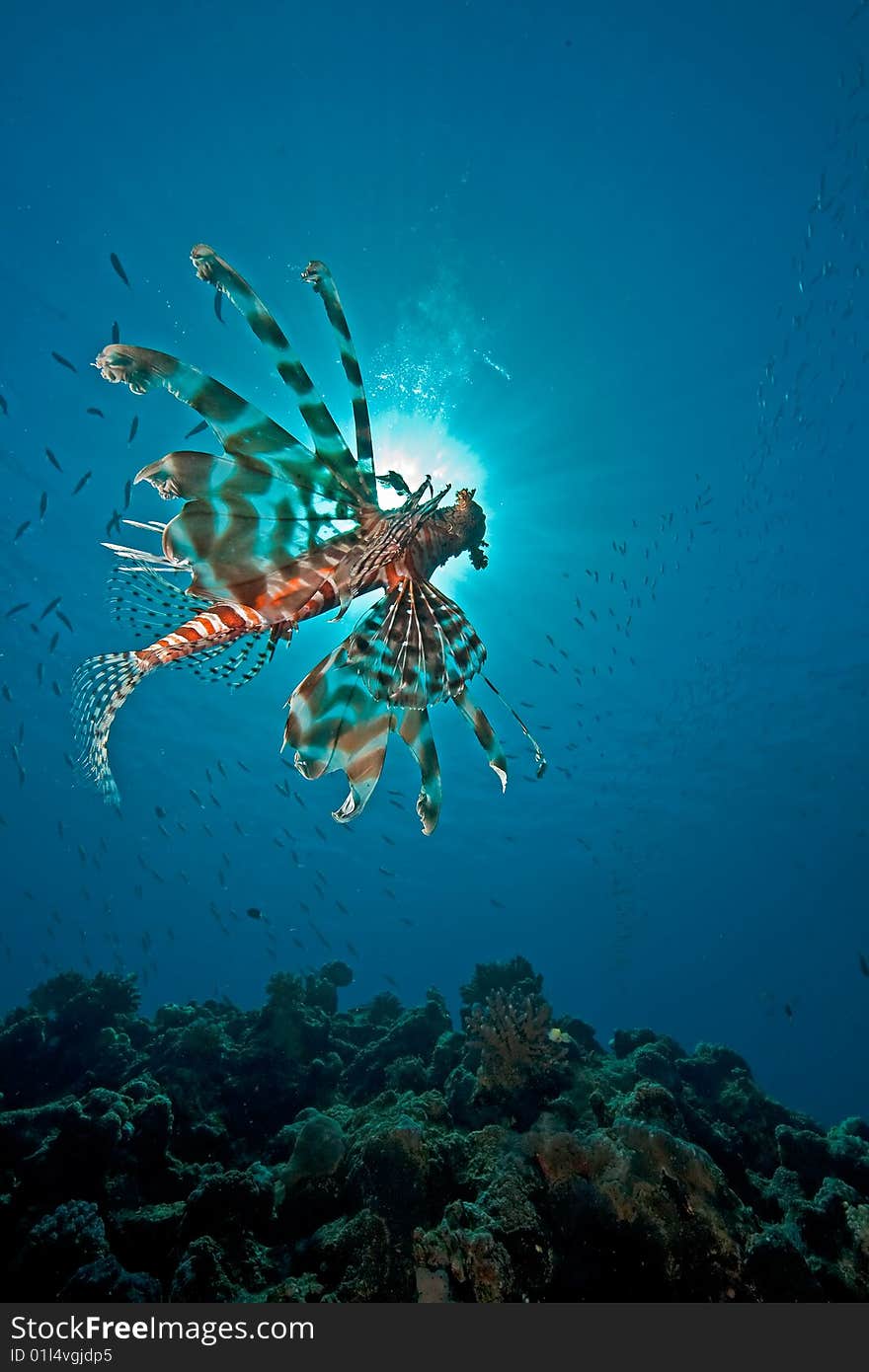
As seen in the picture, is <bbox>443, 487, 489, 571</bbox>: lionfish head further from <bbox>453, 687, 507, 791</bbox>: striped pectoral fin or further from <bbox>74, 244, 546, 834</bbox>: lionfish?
<bbox>453, 687, 507, 791</bbox>: striped pectoral fin

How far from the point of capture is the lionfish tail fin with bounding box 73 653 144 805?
4193 mm

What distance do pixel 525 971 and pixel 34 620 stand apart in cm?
2565

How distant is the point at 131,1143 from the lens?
5.00m

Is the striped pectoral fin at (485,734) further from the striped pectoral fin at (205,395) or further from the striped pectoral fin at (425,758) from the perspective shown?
the striped pectoral fin at (205,395)

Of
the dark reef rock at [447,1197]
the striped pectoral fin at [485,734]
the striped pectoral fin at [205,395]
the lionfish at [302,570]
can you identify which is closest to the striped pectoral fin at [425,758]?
the lionfish at [302,570]

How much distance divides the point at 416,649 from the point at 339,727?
745 mm

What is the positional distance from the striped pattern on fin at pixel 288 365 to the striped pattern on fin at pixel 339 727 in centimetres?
106

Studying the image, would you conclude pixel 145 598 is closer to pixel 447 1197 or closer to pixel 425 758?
pixel 425 758

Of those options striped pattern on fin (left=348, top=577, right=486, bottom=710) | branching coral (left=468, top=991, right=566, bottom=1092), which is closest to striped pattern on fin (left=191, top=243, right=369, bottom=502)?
striped pattern on fin (left=348, top=577, right=486, bottom=710)

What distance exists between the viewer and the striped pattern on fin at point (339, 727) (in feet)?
12.5

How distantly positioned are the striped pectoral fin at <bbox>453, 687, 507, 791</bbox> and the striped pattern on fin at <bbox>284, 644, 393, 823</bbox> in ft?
1.82

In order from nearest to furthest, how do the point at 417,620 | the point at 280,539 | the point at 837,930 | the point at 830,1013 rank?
the point at 280,539 < the point at 417,620 < the point at 837,930 < the point at 830,1013
